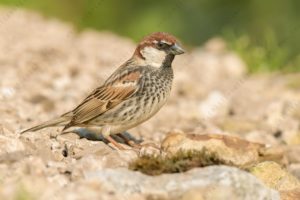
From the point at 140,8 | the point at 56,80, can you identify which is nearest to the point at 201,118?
the point at 56,80

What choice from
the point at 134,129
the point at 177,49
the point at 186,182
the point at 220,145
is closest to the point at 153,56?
the point at 177,49

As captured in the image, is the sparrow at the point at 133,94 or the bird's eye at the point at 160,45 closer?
the sparrow at the point at 133,94

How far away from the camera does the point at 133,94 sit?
761 centimetres

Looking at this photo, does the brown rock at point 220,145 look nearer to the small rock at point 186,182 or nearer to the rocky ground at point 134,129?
the rocky ground at point 134,129

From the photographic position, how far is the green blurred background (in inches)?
566

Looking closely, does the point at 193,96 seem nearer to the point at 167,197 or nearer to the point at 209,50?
the point at 209,50

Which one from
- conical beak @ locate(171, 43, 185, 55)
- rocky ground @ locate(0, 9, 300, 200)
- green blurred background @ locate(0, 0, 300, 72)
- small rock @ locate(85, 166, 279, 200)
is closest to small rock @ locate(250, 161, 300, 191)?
rocky ground @ locate(0, 9, 300, 200)

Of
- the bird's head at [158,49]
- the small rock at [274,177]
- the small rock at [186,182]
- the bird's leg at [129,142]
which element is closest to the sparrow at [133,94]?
the bird's head at [158,49]

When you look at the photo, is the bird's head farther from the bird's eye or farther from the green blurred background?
the green blurred background

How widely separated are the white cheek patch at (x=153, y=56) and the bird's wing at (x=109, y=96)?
166 mm

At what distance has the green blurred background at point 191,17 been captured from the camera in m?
14.4

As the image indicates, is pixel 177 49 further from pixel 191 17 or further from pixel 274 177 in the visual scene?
pixel 191 17

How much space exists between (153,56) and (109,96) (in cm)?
55

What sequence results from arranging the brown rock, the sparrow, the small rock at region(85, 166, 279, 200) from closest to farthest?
the small rock at region(85, 166, 279, 200) → the brown rock → the sparrow
